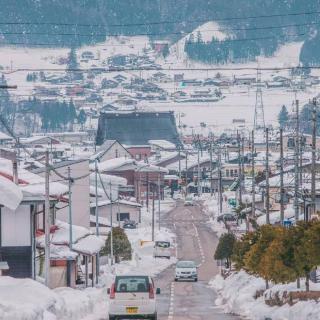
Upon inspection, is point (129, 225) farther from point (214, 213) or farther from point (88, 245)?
point (88, 245)

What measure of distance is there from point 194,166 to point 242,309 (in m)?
112

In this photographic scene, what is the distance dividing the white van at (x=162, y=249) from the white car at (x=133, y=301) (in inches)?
1512

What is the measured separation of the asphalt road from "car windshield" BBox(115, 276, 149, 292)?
109 centimetres

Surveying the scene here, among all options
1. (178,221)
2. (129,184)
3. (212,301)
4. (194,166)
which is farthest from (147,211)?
(212,301)

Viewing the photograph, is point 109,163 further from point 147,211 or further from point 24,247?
point 24,247

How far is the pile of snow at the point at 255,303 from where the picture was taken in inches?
1023

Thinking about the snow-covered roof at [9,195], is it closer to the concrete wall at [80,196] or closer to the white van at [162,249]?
the concrete wall at [80,196]

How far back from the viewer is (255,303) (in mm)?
32625

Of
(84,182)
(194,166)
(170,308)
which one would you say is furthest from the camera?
(194,166)

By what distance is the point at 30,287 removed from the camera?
28.1 m

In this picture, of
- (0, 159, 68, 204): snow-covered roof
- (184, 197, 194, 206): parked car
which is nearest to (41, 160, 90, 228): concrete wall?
(0, 159, 68, 204): snow-covered roof

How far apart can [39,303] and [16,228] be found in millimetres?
9623

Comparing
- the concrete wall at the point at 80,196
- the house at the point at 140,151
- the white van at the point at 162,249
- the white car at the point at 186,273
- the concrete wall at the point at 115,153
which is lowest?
the house at the point at 140,151

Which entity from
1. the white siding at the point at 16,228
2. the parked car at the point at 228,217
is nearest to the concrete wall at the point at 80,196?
the parked car at the point at 228,217
